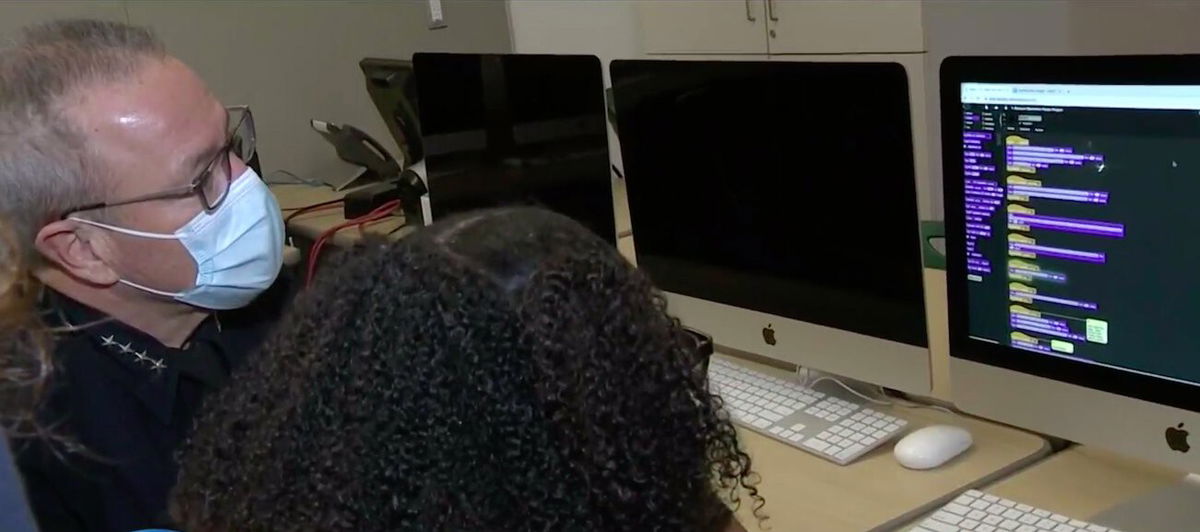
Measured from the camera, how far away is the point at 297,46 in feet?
11.7

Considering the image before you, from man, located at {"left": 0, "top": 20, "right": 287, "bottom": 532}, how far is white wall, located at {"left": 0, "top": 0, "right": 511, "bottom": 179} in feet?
6.66

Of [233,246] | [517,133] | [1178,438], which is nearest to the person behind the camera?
[1178,438]

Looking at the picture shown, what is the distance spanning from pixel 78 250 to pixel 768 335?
0.88 metres

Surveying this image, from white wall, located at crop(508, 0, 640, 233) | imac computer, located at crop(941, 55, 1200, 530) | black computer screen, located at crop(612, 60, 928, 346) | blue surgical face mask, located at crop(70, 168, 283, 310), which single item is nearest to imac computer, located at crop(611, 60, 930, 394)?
black computer screen, located at crop(612, 60, 928, 346)

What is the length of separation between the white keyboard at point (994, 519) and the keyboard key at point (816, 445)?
20 centimetres

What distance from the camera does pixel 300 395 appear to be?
674 millimetres

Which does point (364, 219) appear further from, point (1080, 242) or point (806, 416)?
point (1080, 242)

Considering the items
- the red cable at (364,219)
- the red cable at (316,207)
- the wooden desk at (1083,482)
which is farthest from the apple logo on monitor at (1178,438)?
the red cable at (316,207)

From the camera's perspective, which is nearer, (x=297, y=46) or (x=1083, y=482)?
(x=1083, y=482)

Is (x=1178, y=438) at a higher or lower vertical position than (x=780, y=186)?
lower

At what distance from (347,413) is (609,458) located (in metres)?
0.15

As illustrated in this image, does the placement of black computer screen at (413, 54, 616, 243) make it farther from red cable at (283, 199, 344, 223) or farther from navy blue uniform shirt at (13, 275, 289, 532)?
red cable at (283, 199, 344, 223)

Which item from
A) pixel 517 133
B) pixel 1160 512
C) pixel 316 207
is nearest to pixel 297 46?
pixel 316 207

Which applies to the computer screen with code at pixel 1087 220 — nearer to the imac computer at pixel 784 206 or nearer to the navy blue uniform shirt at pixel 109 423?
the imac computer at pixel 784 206
